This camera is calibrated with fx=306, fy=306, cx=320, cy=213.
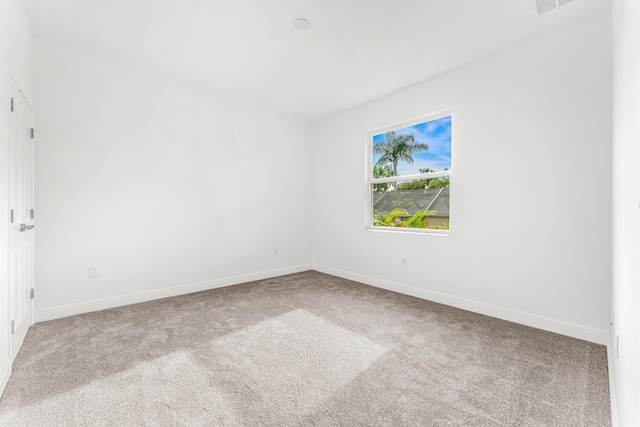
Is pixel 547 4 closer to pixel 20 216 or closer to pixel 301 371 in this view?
pixel 301 371

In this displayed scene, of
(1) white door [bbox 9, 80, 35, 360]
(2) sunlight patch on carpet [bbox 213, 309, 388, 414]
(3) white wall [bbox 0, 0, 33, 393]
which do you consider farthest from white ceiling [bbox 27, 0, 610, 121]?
(2) sunlight patch on carpet [bbox 213, 309, 388, 414]

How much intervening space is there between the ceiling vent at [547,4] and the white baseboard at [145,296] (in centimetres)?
420

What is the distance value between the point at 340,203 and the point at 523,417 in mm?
3500

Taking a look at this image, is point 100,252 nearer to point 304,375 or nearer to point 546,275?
point 304,375

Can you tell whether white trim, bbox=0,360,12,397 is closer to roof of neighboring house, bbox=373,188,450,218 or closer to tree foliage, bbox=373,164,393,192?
roof of neighboring house, bbox=373,188,450,218

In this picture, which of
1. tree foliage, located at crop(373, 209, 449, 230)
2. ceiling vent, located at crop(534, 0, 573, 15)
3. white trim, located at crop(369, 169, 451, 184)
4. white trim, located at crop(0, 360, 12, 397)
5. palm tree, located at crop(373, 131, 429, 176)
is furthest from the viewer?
palm tree, located at crop(373, 131, 429, 176)

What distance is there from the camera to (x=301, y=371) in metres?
2.04

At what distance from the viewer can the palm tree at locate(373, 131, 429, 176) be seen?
3.97 m

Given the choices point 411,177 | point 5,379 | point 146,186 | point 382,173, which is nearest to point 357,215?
point 382,173

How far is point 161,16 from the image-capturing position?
2.51 metres

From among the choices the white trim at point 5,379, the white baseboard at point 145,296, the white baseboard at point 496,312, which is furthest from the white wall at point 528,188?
the white trim at point 5,379

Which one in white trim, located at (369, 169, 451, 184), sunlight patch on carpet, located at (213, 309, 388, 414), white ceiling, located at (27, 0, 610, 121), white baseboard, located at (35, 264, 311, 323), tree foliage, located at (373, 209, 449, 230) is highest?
white ceiling, located at (27, 0, 610, 121)

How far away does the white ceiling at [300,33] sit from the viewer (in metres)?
2.39

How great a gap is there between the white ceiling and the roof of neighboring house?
135cm
